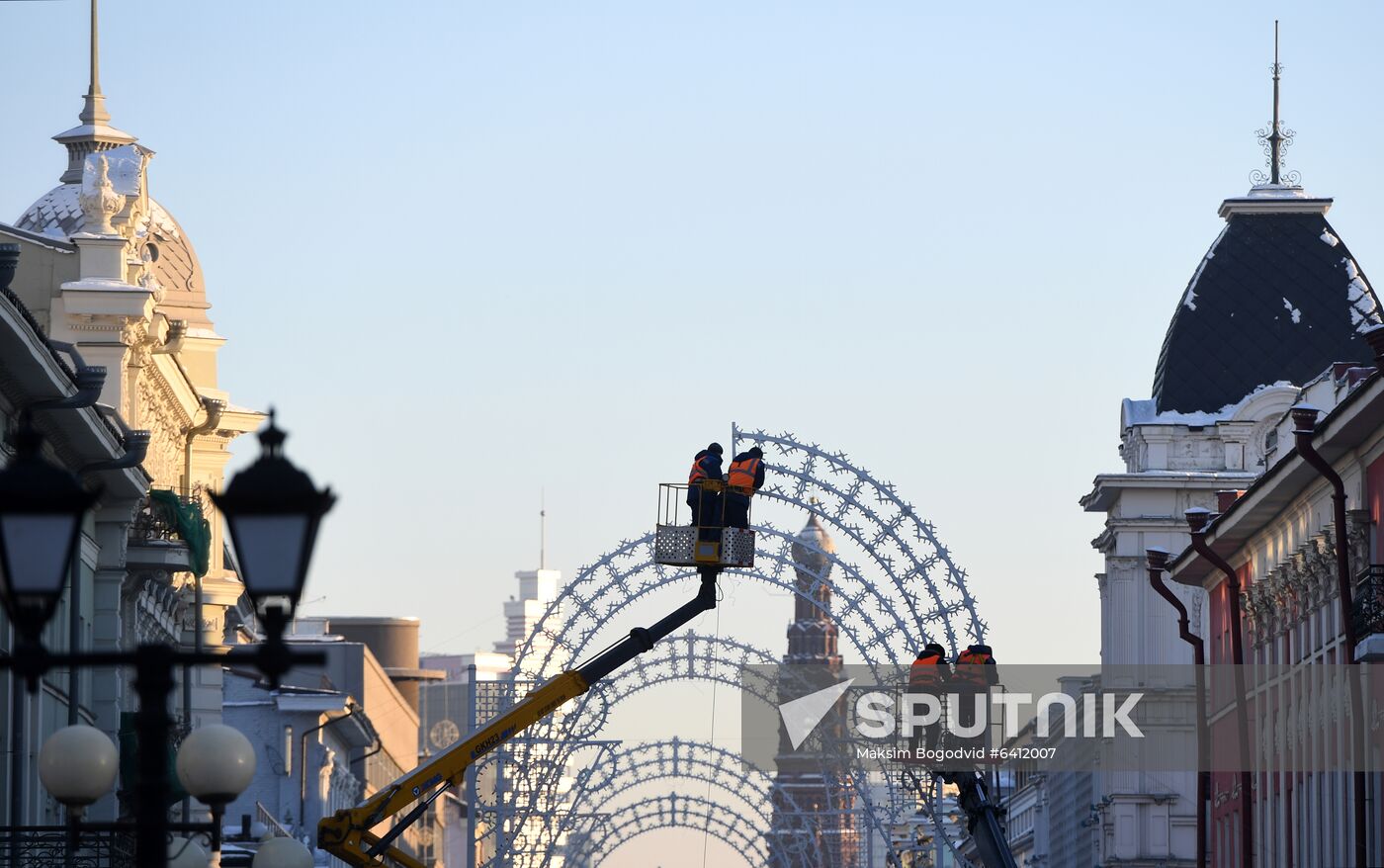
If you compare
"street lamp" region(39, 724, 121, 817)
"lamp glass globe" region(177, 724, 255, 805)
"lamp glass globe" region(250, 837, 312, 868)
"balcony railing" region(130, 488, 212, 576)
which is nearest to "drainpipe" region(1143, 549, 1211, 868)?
"balcony railing" region(130, 488, 212, 576)

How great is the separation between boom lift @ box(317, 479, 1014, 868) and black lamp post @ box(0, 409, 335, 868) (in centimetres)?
1760

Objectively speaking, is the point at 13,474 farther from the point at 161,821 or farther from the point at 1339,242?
the point at 1339,242

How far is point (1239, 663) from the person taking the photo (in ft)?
140

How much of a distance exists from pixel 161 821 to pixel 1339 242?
163 feet

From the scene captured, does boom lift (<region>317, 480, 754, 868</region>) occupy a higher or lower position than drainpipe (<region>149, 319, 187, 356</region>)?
lower

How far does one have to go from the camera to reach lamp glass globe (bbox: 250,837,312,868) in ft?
70.5

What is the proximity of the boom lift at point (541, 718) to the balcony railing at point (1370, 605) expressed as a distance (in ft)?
13.8

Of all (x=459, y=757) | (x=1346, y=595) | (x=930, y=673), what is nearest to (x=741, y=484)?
(x=930, y=673)

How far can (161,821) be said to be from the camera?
10.5 meters

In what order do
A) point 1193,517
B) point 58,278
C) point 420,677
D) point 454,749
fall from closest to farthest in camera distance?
1. point 454,749
2. point 58,278
3. point 1193,517
4. point 420,677

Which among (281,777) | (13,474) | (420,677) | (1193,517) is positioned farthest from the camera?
(420,677)

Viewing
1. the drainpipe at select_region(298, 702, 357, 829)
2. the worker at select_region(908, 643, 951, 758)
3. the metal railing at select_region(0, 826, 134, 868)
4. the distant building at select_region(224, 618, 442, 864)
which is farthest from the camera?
the distant building at select_region(224, 618, 442, 864)

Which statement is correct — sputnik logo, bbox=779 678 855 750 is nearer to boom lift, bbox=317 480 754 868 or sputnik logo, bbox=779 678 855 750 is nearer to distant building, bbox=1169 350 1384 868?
distant building, bbox=1169 350 1384 868

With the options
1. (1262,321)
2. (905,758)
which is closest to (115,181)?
(905,758)
